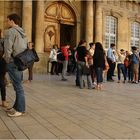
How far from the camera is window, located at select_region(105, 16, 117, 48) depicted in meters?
30.3

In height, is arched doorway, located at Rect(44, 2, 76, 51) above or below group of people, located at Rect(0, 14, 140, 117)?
above

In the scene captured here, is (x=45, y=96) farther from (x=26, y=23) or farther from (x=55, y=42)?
(x=55, y=42)

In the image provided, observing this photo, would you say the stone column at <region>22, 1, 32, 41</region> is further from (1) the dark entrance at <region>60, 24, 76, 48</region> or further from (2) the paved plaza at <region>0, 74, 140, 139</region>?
(2) the paved plaza at <region>0, 74, 140, 139</region>

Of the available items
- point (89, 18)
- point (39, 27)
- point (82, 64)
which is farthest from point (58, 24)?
point (82, 64)

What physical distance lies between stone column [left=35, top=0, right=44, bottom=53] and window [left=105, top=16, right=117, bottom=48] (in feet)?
22.8

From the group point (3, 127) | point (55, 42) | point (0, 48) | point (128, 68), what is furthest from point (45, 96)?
point (55, 42)

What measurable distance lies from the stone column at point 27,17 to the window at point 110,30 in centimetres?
791

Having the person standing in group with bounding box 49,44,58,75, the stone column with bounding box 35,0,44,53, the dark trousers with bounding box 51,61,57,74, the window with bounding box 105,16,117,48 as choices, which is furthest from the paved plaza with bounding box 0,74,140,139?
the window with bounding box 105,16,117,48

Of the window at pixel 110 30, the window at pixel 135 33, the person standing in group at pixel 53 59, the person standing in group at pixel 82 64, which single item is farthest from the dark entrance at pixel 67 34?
the person standing in group at pixel 82 64

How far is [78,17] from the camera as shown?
2816 cm

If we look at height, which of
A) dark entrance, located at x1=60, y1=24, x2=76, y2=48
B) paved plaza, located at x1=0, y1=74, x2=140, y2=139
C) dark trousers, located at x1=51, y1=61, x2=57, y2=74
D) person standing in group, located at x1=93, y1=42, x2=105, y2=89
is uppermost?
dark entrance, located at x1=60, y1=24, x2=76, y2=48

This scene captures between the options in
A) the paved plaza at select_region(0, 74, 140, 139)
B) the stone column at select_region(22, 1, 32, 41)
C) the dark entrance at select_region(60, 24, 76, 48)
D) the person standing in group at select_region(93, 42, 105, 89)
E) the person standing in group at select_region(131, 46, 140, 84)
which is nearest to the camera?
the paved plaza at select_region(0, 74, 140, 139)

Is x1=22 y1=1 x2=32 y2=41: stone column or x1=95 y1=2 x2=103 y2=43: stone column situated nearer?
x1=22 y1=1 x2=32 y2=41: stone column

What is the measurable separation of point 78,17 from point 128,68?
9.18 m
